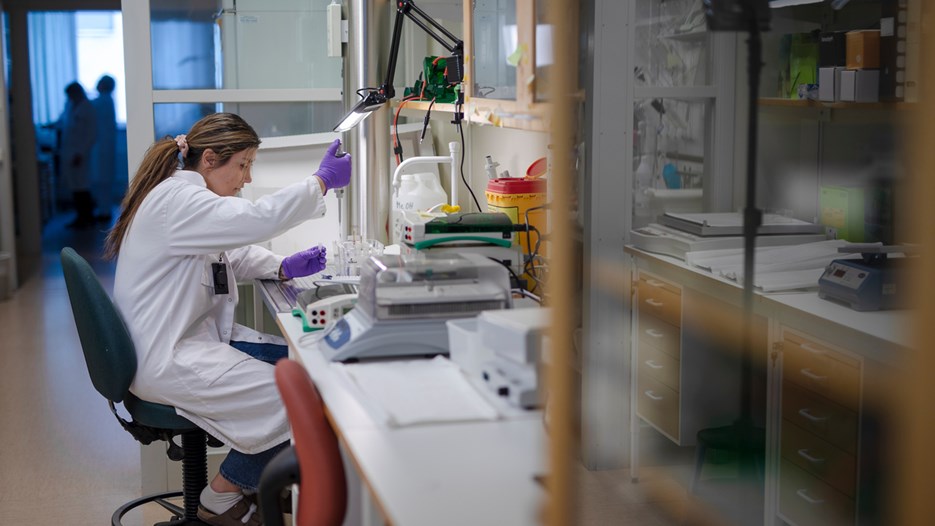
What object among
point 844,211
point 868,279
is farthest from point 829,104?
point 868,279

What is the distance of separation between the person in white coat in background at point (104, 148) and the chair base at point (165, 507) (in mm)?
6830

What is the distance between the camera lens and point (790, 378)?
243cm

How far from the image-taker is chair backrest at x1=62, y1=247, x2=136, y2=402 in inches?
97.2

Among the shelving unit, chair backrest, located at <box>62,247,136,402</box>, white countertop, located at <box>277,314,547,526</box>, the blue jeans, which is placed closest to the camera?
white countertop, located at <box>277,314,547,526</box>

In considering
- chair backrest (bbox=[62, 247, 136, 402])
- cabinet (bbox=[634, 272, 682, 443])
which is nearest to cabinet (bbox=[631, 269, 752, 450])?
cabinet (bbox=[634, 272, 682, 443])

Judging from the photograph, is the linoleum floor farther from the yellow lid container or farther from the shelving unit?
the shelving unit

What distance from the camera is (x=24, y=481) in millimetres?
3348

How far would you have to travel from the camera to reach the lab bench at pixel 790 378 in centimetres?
218

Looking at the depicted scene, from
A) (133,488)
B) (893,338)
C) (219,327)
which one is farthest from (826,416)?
(133,488)

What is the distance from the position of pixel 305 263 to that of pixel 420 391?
114 centimetres

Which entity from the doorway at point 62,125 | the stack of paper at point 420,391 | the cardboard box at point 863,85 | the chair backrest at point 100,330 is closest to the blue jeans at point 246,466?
the chair backrest at point 100,330

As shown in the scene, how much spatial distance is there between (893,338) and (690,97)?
1.39 m

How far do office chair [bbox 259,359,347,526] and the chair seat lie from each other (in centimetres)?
86

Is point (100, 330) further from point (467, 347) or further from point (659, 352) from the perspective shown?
point (659, 352)
